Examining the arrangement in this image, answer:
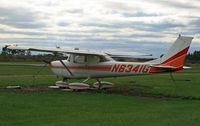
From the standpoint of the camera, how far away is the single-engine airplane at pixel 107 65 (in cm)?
1465

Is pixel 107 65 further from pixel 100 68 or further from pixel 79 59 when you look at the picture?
pixel 79 59

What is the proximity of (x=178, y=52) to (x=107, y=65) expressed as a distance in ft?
13.4

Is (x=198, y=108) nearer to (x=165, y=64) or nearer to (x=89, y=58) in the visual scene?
(x=165, y=64)

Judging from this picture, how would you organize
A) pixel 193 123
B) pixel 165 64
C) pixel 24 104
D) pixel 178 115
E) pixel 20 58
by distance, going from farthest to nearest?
1. pixel 20 58
2. pixel 165 64
3. pixel 24 104
4. pixel 178 115
5. pixel 193 123

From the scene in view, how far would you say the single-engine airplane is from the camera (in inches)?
577

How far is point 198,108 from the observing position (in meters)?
10.6

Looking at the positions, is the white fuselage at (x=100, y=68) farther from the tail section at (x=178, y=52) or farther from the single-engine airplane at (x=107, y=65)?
the tail section at (x=178, y=52)

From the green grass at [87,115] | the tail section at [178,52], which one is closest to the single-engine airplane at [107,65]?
the tail section at [178,52]

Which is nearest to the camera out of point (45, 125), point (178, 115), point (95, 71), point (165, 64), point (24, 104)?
point (45, 125)

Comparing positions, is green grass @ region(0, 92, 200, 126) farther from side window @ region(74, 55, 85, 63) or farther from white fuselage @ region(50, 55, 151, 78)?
side window @ region(74, 55, 85, 63)

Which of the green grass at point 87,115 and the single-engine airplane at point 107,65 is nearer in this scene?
the green grass at point 87,115

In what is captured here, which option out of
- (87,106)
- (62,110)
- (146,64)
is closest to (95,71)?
(146,64)

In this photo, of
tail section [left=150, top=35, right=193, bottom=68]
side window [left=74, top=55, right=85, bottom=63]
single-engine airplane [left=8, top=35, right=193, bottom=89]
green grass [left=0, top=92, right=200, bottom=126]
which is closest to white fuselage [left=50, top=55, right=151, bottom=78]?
single-engine airplane [left=8, top=35, right=193, bottom=89]

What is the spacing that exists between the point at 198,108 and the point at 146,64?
203 inches
